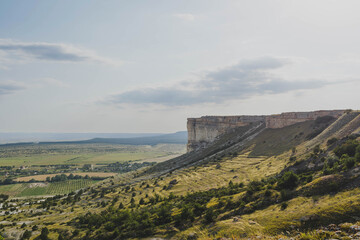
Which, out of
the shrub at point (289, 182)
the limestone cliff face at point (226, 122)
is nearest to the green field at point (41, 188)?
the limestone cliff face at point (226, 122)

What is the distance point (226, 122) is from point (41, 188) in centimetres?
10372

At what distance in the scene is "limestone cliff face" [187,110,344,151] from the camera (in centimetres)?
6444

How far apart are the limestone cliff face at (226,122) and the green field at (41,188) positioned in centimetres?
6870

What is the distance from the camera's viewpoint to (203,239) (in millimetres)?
18609

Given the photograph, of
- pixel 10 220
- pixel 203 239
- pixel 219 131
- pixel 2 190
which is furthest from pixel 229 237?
pixel 2 190

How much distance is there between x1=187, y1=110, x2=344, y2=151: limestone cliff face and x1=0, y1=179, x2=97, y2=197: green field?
68699 millimetres

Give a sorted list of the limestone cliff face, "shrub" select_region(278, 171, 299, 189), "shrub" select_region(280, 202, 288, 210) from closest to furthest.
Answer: "shrub" select_region(280, 202, 288, 210)
"shrub" select_region(278, 171, 299, 189)
the limestone cliff face

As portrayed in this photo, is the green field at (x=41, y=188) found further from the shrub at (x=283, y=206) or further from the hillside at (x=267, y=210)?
the shrub at (x=283, y=206)

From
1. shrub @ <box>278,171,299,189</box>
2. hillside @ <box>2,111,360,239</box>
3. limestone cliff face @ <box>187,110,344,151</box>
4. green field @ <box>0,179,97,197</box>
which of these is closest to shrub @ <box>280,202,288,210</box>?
hillside @ <box>2,111,360,239</box>

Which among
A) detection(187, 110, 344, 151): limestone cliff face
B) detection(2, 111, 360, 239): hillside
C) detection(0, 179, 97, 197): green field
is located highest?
detection(187, 110, 344, 151): limestone cliff face

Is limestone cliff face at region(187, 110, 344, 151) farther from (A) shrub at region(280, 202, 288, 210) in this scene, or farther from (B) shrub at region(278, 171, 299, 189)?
(A) shrub at region(280, 202, 288, 210)

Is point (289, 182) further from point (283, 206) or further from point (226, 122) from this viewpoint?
point (226, 122)

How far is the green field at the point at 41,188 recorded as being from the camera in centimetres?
11194

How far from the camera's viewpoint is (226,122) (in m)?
97.4
